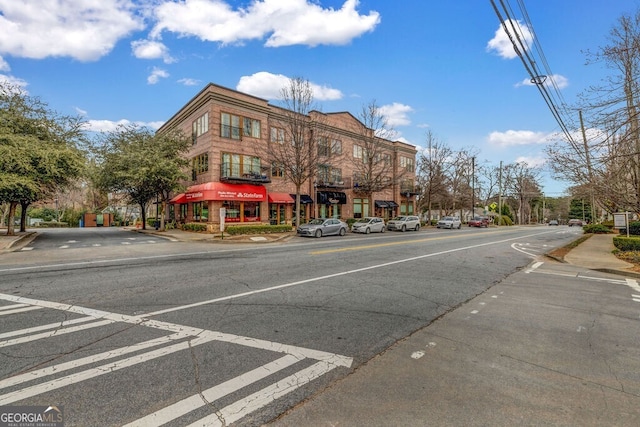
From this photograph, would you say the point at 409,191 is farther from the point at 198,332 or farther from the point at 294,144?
the point at 198,332

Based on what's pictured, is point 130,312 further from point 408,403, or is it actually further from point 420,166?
point 420,166

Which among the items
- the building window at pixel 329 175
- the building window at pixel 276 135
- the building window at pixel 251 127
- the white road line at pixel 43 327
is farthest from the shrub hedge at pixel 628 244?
the building window at pixel 251 127

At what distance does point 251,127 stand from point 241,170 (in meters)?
3.97

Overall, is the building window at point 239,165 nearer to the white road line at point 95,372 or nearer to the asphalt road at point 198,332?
the asphalt road at point 198,332

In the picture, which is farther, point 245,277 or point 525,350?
point 245,277

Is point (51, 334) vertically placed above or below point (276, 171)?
below

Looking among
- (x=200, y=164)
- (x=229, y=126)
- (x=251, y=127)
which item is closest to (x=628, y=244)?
(x=251, y=127)

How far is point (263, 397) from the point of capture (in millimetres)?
2871

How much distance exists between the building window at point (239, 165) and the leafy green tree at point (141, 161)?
331 centimetres

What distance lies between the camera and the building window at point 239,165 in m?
25.7

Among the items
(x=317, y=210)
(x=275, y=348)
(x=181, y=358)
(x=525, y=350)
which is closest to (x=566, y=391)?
(x=525, y=350)

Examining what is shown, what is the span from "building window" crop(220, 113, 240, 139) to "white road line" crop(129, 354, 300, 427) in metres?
24.7

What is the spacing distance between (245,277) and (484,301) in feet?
18.2

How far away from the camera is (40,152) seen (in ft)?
58.6
